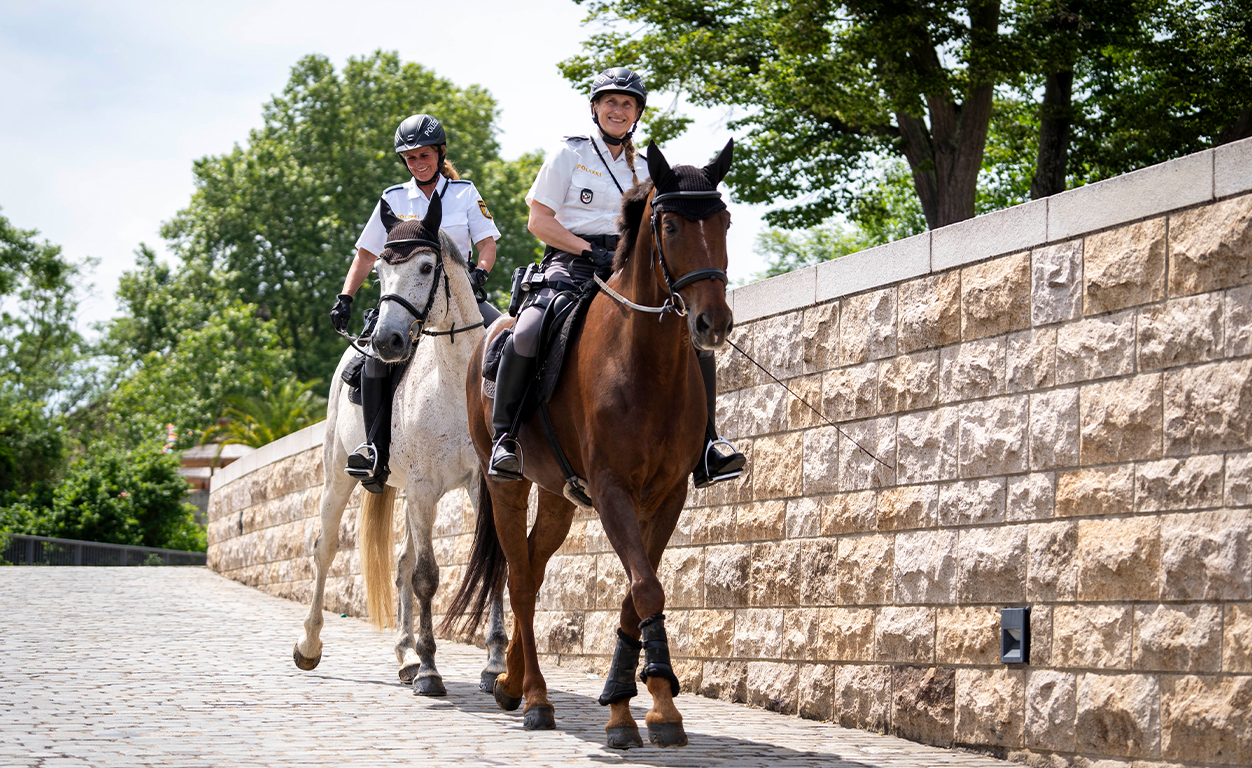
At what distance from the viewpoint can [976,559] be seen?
20.5 ft

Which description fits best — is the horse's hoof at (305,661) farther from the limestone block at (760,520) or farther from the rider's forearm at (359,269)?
the limestone block at (760,520)

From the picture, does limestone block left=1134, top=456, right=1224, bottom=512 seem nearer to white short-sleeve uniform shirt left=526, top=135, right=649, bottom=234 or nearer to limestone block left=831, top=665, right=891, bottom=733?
limestone block left=831, top=665, right=891, bottom=733

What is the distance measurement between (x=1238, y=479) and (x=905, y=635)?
2.14 m

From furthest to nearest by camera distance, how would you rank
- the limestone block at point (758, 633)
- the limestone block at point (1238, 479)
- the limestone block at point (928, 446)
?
the limestone block at point (758, 633)
the limestone block at point (928, 446)
the limestone block at point (1238, 479)

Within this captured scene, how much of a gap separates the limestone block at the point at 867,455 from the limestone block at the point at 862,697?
1007mm

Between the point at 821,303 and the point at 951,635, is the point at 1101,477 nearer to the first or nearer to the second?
the point at 951,635

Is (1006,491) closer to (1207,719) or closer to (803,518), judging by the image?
(1207,719)

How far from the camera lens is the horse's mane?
5906mm

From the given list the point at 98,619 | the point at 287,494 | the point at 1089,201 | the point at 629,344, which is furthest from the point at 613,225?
the point at 287,494

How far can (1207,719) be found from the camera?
16.2 ft

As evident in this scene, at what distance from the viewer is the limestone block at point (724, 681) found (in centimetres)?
782

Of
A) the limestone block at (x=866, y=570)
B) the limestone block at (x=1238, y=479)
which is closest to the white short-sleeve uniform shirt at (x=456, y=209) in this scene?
the limestone block at (x=866, y=570)

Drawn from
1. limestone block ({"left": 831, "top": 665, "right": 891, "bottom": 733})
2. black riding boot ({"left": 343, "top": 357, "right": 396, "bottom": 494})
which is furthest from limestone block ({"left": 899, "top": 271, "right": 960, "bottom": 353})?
black riding boot ({"left": 343, "top": 357, "right": 396, "bottom": 494})

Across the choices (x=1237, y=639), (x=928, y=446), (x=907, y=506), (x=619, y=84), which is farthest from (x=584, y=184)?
(x=1237, y=639)
